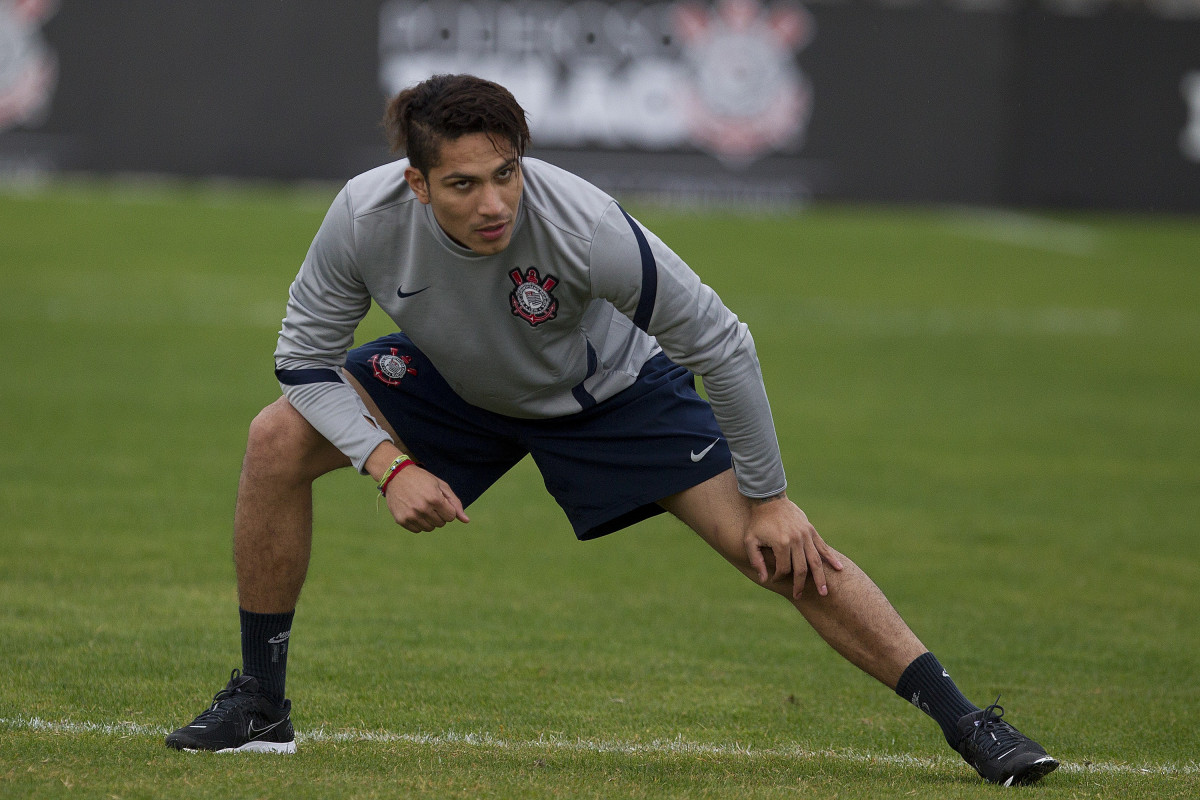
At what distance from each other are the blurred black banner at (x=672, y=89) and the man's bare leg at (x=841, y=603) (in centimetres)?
1626

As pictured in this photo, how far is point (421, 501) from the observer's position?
12.3ft

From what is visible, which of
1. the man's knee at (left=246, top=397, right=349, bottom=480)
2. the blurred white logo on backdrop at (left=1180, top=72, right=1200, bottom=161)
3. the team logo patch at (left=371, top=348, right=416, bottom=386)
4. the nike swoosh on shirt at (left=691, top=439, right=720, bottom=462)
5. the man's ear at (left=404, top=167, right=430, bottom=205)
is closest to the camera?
the man's ear at (left=404, top=167, right=430, bottom=205)

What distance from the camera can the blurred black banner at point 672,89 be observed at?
65.3ft

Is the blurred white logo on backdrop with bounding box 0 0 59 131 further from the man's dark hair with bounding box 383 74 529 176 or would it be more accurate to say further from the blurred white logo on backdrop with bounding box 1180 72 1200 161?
the man's dark hair with bounding box 383 74 529 176

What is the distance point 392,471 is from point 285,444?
32 cm

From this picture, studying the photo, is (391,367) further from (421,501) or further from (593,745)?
(593,745)

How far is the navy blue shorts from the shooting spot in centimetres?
408

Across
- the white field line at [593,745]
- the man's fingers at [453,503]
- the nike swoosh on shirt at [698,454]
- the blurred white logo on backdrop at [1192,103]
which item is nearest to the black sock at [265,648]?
the white field line at [593,745]

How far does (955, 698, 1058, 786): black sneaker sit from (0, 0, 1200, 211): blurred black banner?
54.9 ft

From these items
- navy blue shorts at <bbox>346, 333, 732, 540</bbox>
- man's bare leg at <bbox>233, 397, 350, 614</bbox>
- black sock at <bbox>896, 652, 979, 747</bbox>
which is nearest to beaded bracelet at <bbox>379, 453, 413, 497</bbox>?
man's bare leg at <bbox>233, 397, 350, 614</bbox>

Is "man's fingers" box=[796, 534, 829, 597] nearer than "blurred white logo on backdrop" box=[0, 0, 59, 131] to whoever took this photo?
Yes

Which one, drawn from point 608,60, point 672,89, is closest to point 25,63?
point 608,60

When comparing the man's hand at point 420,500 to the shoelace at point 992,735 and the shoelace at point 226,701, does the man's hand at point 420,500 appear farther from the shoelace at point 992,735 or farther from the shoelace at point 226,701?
the shoelace at point 992,735

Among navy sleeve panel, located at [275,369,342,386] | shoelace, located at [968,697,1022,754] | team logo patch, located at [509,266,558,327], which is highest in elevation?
team logo patch, located at [509,266,558,327]
